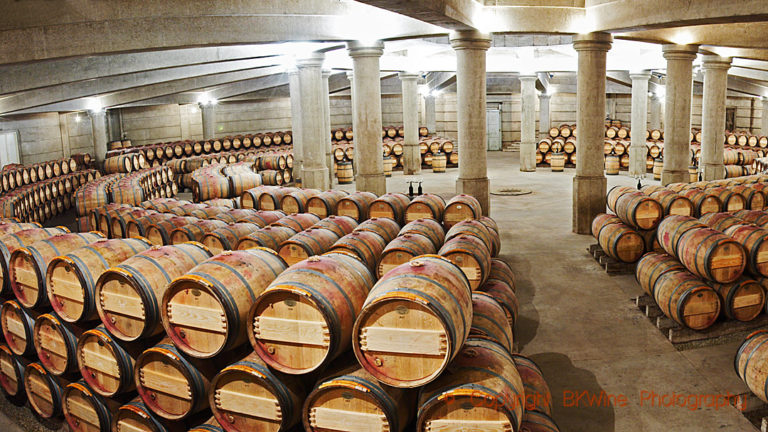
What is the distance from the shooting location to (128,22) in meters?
10.4

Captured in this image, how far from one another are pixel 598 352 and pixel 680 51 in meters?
9.93

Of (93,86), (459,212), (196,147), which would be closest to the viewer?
(459,212)

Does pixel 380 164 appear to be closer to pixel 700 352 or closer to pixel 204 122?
pixel 700 352

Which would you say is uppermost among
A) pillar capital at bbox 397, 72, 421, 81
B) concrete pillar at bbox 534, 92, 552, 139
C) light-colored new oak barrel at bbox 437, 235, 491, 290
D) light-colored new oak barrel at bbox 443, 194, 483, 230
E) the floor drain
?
pillar capital at bbox 397, 72, 421, 81

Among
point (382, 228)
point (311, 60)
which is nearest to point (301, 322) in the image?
point (382, 228)

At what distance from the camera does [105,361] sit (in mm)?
4961

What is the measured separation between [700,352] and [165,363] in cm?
609

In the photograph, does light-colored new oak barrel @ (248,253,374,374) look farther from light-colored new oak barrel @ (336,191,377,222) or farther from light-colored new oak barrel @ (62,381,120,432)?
light-colored new oak barrel @ (336,191,377,222)

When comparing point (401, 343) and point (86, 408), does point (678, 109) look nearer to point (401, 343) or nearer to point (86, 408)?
point (401, 343)

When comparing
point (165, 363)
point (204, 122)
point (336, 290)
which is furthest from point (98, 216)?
point (204, 122)

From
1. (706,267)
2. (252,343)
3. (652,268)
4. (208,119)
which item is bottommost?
(652,268)

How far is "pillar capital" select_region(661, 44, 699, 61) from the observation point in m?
13.9

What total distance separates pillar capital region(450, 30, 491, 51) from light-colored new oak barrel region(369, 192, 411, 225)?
13.3 feet

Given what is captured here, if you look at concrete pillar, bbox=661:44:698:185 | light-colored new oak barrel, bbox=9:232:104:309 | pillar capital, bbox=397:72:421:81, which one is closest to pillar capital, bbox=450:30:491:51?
concrete pillar, bbox=661:44:698:185
